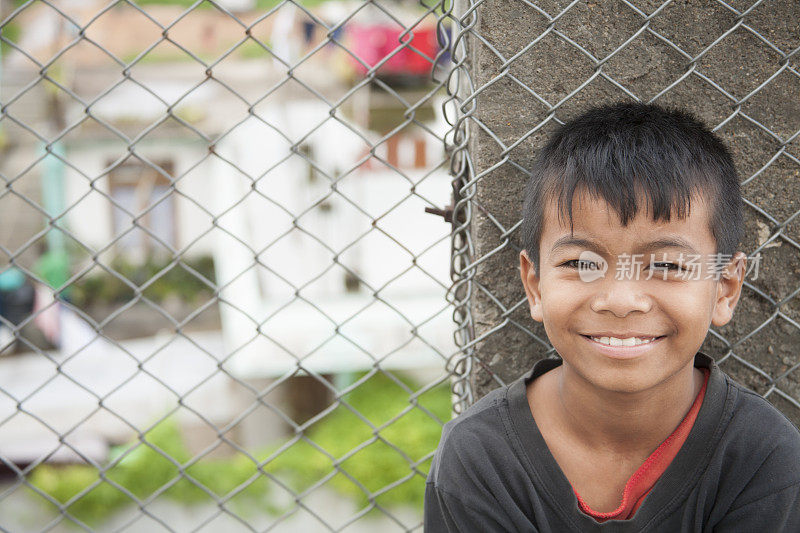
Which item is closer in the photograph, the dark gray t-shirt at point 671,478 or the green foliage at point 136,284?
the dark gray t-shirt at point 671,478

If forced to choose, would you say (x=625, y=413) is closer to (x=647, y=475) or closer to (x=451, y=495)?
(x=647, y=475)

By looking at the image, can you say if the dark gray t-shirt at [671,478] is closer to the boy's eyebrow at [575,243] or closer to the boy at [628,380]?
the boy at [628,380]

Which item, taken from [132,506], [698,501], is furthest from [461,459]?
[132,506]

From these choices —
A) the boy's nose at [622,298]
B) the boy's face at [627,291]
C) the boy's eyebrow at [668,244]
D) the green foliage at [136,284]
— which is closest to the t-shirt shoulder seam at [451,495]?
the boy's face at [627,291]

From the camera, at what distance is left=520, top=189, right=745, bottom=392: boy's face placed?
1062 millimetres

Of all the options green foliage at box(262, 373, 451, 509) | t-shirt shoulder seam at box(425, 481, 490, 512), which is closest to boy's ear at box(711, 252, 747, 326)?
t-shirt shoulder seam at box(425, 481, 490, 512)

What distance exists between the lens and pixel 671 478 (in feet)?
3.74

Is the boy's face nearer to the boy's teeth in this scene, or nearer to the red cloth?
the boy's teeth

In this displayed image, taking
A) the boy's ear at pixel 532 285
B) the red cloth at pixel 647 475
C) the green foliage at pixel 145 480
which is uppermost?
the boy's ear at pixel 532 285

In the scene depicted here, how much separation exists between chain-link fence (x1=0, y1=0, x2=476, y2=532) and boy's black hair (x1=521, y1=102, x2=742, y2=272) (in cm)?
26

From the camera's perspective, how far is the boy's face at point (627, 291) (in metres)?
1.06

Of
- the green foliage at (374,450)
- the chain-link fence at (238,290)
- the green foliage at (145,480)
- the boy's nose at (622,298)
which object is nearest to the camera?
the boy's nose at (622,298)

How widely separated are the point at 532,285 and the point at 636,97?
46cm

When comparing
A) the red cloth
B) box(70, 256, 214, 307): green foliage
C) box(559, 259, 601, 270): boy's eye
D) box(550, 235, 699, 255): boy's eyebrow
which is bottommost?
box(70, 256, 214, 307): green foliage
